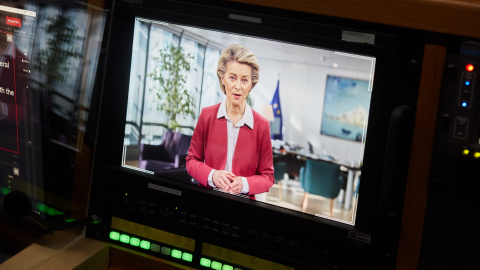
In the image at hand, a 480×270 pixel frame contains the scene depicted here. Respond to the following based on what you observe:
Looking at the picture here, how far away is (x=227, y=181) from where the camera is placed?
132cm

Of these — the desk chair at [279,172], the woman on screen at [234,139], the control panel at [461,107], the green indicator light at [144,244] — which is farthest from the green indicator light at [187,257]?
the control panel at [461,107]

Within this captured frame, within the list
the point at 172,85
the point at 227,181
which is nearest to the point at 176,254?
the point at 227,181

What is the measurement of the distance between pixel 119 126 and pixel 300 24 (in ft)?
2.11

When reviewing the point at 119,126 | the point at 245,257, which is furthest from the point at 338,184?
the point at 119,126

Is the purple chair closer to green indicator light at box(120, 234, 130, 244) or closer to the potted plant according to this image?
the potted plant

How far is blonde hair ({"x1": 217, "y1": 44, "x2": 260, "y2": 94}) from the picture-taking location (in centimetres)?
124

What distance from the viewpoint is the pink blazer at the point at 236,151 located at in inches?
50.0

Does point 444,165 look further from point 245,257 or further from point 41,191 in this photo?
point 41,191

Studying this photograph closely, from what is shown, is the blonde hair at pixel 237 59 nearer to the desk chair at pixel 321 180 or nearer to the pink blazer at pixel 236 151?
the pink blazer at pixel 236 151

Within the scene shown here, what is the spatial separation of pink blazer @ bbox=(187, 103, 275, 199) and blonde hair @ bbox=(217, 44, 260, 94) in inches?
3.8

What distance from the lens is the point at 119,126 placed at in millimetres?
1418

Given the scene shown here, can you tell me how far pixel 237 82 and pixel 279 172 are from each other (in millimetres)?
280

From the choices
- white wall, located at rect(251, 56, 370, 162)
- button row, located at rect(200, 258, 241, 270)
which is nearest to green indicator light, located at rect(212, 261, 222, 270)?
button row, located at rect(200, 258, 241, 270)

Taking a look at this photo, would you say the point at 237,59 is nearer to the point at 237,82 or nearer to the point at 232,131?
the point at 237,82
